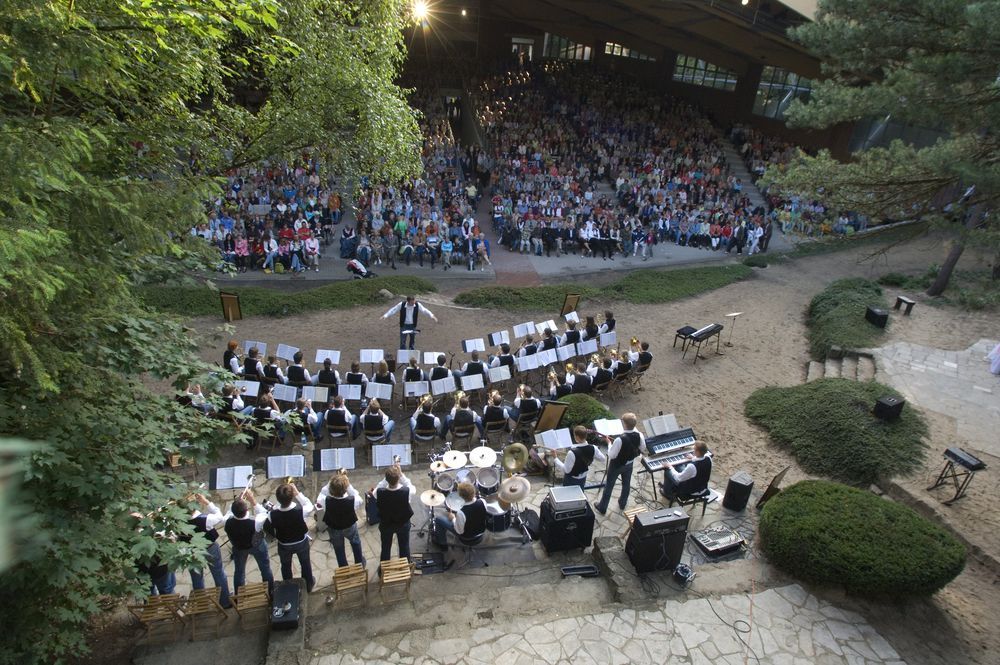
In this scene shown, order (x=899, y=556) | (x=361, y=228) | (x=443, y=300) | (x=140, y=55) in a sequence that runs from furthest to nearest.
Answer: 1. (x=361, y=228)
2. (x=443, y=300)
3. (x=899, y=556)
4. (x=140, y=55)

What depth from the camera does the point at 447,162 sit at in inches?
1033

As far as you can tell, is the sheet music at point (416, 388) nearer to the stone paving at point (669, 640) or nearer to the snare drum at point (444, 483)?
the snare drum at point (444, 483)

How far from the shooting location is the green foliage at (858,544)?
22.5 ft

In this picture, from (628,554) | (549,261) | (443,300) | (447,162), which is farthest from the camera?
(447,162)

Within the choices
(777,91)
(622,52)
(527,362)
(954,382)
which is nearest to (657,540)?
(527,362)

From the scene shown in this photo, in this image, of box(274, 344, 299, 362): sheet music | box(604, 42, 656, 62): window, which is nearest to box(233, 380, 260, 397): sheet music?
box(274, 344, 299, 362): sheet music

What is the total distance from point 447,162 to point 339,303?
11.9 m

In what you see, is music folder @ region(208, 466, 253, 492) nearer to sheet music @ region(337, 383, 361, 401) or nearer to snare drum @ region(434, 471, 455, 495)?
snare drum @ region(434, 471, 455, 495)

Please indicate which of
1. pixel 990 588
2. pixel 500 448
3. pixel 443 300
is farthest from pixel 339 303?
pixel 990 588

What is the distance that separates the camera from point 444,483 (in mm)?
8078

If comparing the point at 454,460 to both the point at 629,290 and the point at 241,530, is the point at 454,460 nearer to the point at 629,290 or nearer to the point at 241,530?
the point at 241,530

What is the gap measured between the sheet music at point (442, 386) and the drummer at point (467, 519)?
380 centimetres

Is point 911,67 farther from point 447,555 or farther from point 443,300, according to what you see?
point 443,300

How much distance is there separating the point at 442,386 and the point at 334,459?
3421 millimetres
